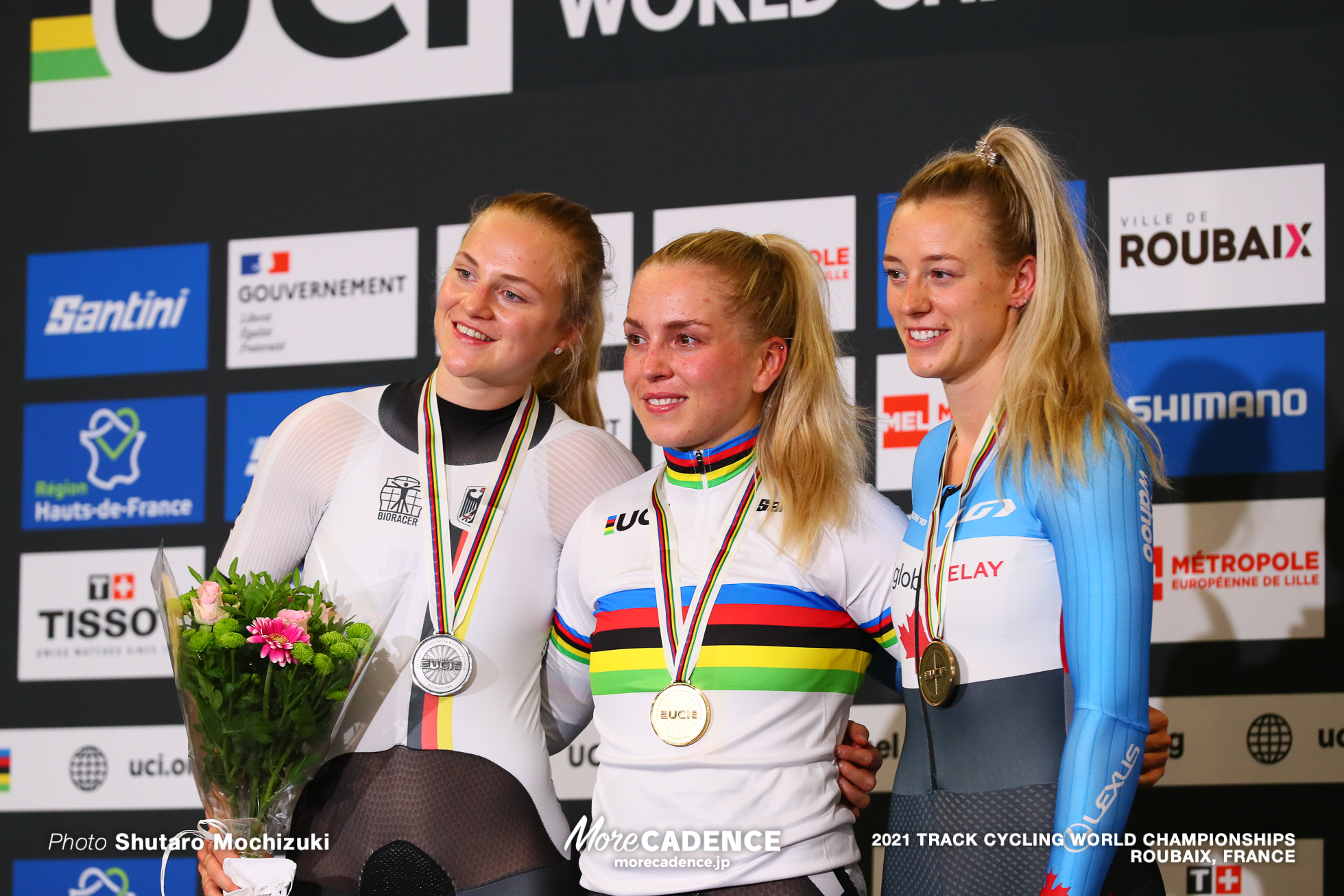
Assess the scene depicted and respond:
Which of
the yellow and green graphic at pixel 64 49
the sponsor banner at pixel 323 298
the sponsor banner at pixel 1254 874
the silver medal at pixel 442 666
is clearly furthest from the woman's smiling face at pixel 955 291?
the yellow and green graphic at pixel 64 49

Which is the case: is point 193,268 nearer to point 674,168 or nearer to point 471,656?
point 674,168

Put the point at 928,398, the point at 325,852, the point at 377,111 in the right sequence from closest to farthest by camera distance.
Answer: the point at 325,852
the point at 928,398
the point at 377,111

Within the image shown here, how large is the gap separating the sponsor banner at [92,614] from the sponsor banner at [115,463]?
109 mm

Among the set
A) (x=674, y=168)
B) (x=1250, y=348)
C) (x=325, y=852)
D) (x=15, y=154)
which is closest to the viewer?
(x=325, y=852)

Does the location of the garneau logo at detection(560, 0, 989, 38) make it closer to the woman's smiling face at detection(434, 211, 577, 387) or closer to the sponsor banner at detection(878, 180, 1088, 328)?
the sponsor banner at detection(878, 180, 1088, 328)

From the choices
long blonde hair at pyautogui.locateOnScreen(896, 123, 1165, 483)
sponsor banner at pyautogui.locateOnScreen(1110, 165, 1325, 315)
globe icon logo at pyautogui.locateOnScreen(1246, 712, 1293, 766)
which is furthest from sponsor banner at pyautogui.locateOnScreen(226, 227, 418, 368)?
globe icon logo at pyautogui.locateOnScreen(1246, 712, 1293, 766)

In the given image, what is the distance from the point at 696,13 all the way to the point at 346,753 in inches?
90.8

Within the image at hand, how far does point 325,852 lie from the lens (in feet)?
6.43

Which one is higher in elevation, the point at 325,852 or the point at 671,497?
the point at 671,497

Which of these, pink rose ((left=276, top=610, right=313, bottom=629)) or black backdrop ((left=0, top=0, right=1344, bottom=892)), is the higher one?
black backdrop ((left=0, top=0, right=1344, bottom=892))

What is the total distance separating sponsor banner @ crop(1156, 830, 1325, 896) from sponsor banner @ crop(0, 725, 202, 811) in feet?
8.50

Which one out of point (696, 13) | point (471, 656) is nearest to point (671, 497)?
point (471, 656)

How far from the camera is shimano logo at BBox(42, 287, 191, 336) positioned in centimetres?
370

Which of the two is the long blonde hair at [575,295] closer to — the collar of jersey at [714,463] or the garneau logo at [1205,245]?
the collar of jersey at [714,463]
